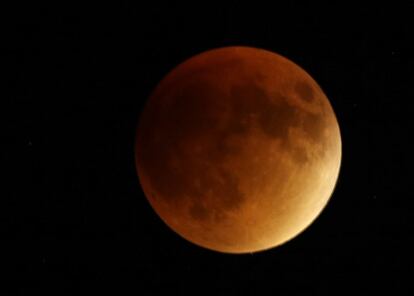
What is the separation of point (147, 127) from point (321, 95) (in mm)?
2477

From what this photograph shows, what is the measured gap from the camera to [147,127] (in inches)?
330

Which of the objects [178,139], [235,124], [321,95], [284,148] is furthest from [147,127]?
[321,95]

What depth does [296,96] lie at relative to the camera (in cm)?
793

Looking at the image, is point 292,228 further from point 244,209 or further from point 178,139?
point 178,139

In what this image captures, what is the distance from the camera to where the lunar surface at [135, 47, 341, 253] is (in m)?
7.55

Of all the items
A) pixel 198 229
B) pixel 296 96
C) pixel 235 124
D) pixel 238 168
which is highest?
pixel 296 96

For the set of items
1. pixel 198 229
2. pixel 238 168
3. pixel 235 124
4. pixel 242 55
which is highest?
pixel 242 55

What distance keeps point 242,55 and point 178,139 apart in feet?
4.93

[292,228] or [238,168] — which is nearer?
[238,168]

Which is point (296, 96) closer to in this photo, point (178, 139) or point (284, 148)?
point (284, 148)

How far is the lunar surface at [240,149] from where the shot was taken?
7.55 metres

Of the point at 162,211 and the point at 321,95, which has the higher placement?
the point at 321,95

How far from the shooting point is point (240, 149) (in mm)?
7480

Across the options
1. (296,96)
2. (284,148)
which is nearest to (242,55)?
(296,96)
